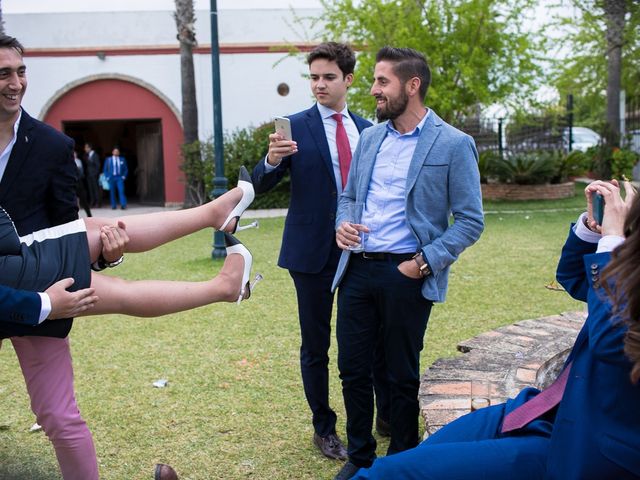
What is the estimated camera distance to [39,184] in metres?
3.33

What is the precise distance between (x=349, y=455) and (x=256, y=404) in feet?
4.21

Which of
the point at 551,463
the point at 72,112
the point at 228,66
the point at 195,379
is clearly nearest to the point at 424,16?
the point at 228,66

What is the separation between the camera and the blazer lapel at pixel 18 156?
3.25 m

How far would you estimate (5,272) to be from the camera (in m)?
3.12

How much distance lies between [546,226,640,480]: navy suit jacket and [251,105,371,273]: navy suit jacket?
216cm

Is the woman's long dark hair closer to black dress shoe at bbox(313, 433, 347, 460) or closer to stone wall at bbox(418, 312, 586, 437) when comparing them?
stone wall at bbox(418, 312, 586, 437)

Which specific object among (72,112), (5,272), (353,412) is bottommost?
(353,412)

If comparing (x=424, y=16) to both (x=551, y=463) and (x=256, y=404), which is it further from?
(x=551, y=463)

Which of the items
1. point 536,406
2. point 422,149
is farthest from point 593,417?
point 422,149

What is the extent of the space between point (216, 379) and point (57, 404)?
2.40m

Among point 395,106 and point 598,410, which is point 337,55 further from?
point 598,410

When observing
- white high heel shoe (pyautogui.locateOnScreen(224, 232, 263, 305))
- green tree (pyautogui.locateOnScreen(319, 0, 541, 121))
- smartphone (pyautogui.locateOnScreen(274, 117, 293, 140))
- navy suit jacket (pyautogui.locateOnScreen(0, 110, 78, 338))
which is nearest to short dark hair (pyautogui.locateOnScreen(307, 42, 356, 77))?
smartphone (pyautogui.locateOnScreen(274, 117, 293, 140))

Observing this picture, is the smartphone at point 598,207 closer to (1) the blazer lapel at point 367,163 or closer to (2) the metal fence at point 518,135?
(1) the blazer lapel at point 367,163

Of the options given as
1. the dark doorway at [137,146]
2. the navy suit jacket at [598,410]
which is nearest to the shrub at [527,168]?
the dark doorway at [137,146]
